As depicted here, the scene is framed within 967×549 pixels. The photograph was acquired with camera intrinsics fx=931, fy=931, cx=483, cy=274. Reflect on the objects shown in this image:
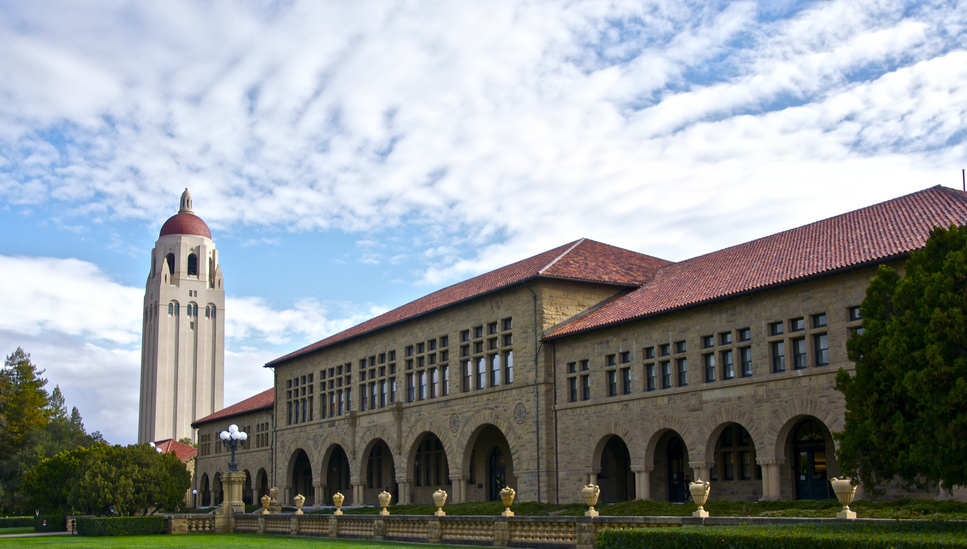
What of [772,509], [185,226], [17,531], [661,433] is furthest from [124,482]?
[185,226]

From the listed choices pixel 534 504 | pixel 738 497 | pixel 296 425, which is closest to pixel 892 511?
pixel 738 497

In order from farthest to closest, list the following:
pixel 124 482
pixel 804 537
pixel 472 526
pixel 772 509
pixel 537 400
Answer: pixel 124 482, pixel 537 400, pixel 472 526, pixel 772 509, pixel 804 537

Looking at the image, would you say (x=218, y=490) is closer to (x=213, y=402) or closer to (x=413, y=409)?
(x=413, y=409)

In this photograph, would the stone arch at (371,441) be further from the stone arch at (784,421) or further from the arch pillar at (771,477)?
the stone arch at (784,421)

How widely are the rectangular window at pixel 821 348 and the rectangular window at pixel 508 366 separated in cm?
1405

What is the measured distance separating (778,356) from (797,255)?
3722mm

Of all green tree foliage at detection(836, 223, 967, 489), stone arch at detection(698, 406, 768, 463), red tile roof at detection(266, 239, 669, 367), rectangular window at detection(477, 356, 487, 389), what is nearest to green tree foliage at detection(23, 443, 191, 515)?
red tile roof at detection(266, 239, 669, 367)

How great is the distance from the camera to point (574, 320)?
3734cm

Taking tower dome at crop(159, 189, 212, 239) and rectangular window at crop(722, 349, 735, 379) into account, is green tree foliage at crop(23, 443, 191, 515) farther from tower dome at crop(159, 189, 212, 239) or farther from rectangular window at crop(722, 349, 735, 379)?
tower dome at crop(159, 189, 212, 239)

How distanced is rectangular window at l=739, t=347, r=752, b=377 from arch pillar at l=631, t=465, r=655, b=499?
4.98 meters

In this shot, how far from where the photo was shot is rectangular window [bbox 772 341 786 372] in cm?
2815

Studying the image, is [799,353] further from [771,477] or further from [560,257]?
[560,257]

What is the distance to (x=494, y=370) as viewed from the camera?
3938 centimetres

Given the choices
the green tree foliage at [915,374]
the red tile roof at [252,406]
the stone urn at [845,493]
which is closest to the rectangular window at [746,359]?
the stone urn at [845,493]
